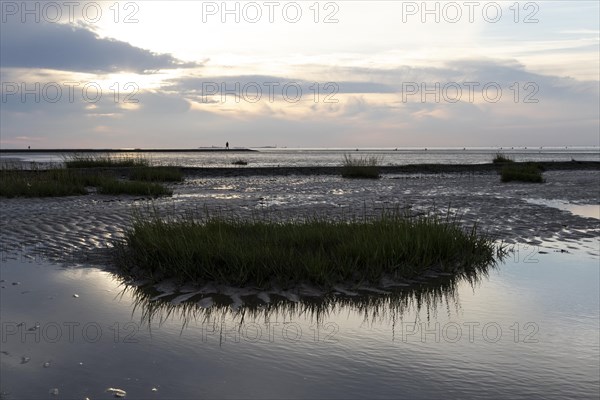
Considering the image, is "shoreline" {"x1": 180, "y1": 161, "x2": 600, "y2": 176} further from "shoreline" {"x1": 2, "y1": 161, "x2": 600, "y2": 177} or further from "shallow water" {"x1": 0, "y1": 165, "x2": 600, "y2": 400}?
"shallow water" {"x1": 0, "y1": 165, "x2": 600, "y2": 400}

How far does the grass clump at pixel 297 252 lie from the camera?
306 inches

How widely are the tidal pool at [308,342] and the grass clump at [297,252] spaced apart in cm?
61

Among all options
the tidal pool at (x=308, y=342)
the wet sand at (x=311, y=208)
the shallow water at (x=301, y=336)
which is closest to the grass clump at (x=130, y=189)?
the wet sand at (x=311, y=208)

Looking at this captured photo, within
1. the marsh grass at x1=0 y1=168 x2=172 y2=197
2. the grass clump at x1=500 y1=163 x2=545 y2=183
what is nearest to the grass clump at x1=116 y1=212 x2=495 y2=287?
the marsh grass at x1=0 y1=168 x2=172 y2=197

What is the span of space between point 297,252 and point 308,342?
2819 mm

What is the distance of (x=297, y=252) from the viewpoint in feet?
27.2

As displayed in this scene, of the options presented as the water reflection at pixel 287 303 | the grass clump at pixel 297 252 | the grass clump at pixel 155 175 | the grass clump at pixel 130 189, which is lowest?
the water reflection at pixel 287 303

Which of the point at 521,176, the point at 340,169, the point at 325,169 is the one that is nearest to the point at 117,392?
the point at 521,176

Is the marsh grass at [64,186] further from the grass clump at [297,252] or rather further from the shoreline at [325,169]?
the grass clump at [297,252]

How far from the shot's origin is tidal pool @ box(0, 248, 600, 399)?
4.45 m

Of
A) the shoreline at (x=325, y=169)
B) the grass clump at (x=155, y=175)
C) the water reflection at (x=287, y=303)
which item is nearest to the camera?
the water reflection at (x=287, y=303)

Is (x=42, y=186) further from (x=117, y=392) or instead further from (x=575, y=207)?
(x=575, y=207)

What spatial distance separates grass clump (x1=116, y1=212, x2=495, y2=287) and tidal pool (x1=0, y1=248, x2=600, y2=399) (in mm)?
614

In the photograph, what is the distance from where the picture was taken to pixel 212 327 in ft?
19.9
